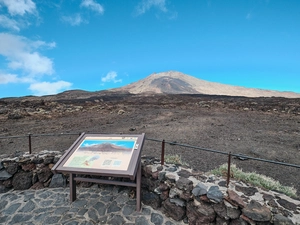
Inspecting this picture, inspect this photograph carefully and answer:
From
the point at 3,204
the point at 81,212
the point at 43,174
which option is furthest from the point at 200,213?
the point at 3,204

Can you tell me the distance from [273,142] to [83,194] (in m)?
7.82

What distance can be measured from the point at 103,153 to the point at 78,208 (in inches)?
50.5

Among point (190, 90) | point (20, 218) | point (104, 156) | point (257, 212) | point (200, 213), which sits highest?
point (190, 90)

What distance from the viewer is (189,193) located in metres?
3.45

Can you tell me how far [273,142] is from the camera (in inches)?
321

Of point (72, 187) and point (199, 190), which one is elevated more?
point (199, 190)

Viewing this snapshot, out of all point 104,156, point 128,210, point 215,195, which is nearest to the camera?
point 215,195

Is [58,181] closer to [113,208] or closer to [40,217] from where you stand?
[40,217]

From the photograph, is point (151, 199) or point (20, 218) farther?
point (151, 199)

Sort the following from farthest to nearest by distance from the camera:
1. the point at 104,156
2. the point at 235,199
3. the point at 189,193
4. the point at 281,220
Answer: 1. the point at 104,156
2. the point at 189,193
3. the point at 235,199
4. the point at 281,220

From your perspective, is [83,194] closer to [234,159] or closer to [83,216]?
[83,216]

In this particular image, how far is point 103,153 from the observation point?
3.76 meters

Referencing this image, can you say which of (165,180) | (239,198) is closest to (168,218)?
(165,180)

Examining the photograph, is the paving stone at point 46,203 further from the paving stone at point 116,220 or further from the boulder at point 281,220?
the boulder at point 281,220
